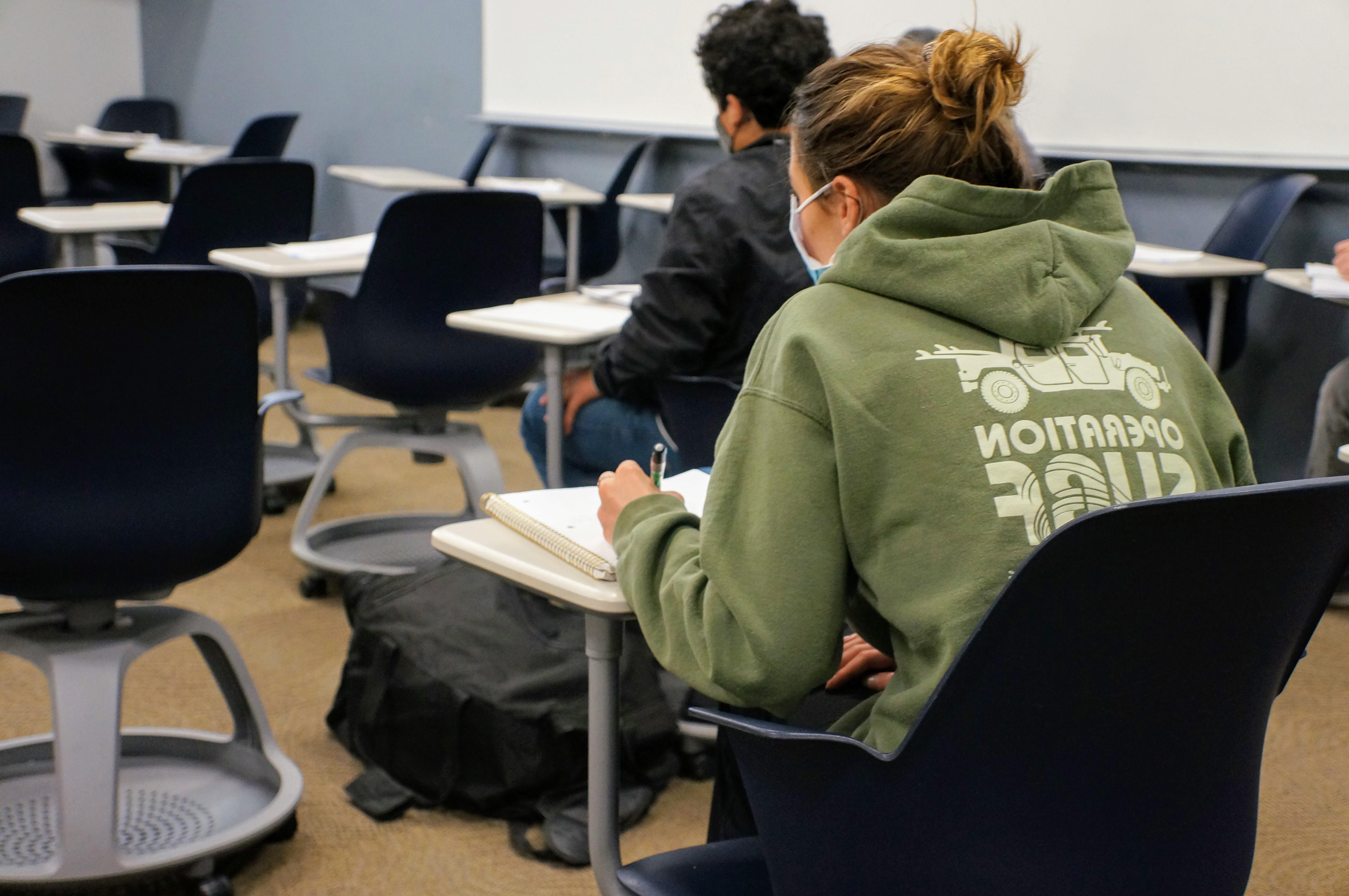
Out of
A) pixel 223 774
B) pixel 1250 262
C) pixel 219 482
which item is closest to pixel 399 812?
pixel 223 774

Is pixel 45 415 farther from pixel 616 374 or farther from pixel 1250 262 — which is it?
pixel 1250 262

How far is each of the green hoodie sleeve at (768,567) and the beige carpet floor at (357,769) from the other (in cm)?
102

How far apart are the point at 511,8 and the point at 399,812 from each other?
433cm

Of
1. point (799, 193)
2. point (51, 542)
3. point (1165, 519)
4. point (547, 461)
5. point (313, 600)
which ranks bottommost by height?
point (313, 600)

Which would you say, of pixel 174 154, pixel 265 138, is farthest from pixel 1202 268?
pixel 174 154

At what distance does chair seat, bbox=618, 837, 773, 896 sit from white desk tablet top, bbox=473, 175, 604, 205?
12.0ft

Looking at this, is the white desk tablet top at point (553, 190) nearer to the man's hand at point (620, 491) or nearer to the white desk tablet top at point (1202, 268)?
the white desk tablet top at point (1202, 268)

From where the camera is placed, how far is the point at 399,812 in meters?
2.02

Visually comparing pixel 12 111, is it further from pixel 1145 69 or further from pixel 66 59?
pixel 1145 69

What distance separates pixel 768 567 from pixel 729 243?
1241mm

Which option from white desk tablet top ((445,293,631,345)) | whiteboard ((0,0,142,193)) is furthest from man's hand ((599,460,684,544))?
whiteboard ((0,0,142,193))

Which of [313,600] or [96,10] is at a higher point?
[96,10]

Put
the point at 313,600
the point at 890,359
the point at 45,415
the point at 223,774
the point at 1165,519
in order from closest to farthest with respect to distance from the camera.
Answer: the point at 1165,519 → the point at 890,359 → the point at 45,415 → the point at 223,774 → the point at 313,600

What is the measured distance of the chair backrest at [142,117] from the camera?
7.64 meters
